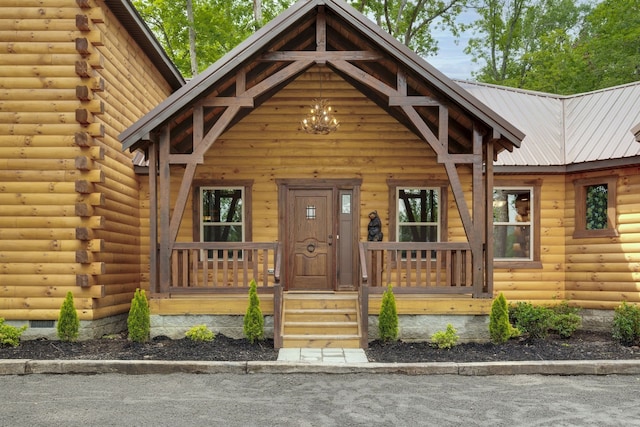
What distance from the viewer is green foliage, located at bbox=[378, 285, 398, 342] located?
10273mm

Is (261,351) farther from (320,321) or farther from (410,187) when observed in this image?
(410,187)

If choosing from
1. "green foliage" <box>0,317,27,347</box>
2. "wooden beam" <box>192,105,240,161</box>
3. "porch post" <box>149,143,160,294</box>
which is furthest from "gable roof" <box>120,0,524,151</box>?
"green foliage" <box>0,317,27,347</box>

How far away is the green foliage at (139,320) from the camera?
10219 mm

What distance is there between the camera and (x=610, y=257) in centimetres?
1290

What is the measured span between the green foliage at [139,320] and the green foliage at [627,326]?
7857 millimetres

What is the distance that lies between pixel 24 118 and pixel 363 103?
6.58m

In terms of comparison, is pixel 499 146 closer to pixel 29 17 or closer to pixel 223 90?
pixel 223 90

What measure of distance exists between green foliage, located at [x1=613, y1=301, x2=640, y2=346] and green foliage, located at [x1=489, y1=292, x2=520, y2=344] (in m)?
2.06

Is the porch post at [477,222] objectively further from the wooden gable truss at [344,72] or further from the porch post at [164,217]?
the porch post at [164,217]

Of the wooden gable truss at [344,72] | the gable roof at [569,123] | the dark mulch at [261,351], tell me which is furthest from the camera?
the gable roof at [569,123]

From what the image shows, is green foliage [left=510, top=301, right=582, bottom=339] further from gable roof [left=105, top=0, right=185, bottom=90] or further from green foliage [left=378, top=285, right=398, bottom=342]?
gable roof [left=105, top=0, right=185, bottom=90]

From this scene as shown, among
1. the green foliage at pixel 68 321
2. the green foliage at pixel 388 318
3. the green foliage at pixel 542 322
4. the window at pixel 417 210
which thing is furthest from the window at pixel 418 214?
the green foliage at pixel 68 321

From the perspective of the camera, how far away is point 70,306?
1023 centimetres

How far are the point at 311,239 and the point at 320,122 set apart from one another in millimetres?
2495
